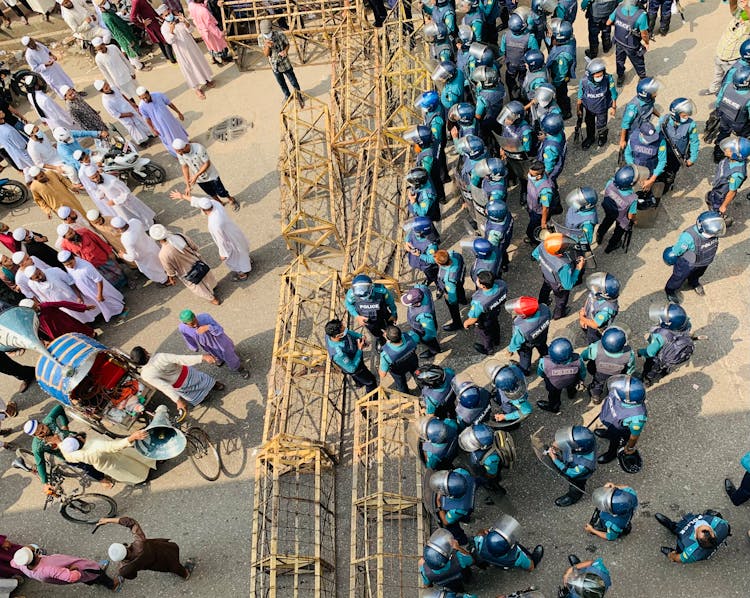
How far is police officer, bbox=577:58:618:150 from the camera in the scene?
31.9 feet

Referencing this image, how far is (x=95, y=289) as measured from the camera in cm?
988

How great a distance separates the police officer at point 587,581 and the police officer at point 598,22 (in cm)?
1018

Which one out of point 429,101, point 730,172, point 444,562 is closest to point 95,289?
point 429,101

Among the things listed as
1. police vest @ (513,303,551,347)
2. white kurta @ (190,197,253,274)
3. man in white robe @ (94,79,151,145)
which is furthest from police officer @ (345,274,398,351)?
man in white robe @ (94,79,151,145)

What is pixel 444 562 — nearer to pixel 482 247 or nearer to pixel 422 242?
pixel 482 247

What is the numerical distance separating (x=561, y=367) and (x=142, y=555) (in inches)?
201

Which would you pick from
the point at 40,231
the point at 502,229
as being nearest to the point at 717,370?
the point at 502,229

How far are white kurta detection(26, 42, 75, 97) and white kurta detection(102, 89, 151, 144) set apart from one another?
1.54 meters

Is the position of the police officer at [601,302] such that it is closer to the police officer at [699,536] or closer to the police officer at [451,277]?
the police officer at [451,277]

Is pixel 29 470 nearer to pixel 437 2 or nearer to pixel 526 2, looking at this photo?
pixel 437 2

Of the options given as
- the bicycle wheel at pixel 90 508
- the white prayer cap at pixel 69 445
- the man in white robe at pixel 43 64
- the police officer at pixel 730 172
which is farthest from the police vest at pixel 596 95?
the man in white robe at pixel 43 64

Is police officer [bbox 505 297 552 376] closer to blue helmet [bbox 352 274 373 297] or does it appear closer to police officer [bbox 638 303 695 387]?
police officer [bbox 638 303 695 387]

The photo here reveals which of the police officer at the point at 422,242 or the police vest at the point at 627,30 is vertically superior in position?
the police vest at the point at 627,30

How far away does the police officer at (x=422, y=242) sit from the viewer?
8.43m
